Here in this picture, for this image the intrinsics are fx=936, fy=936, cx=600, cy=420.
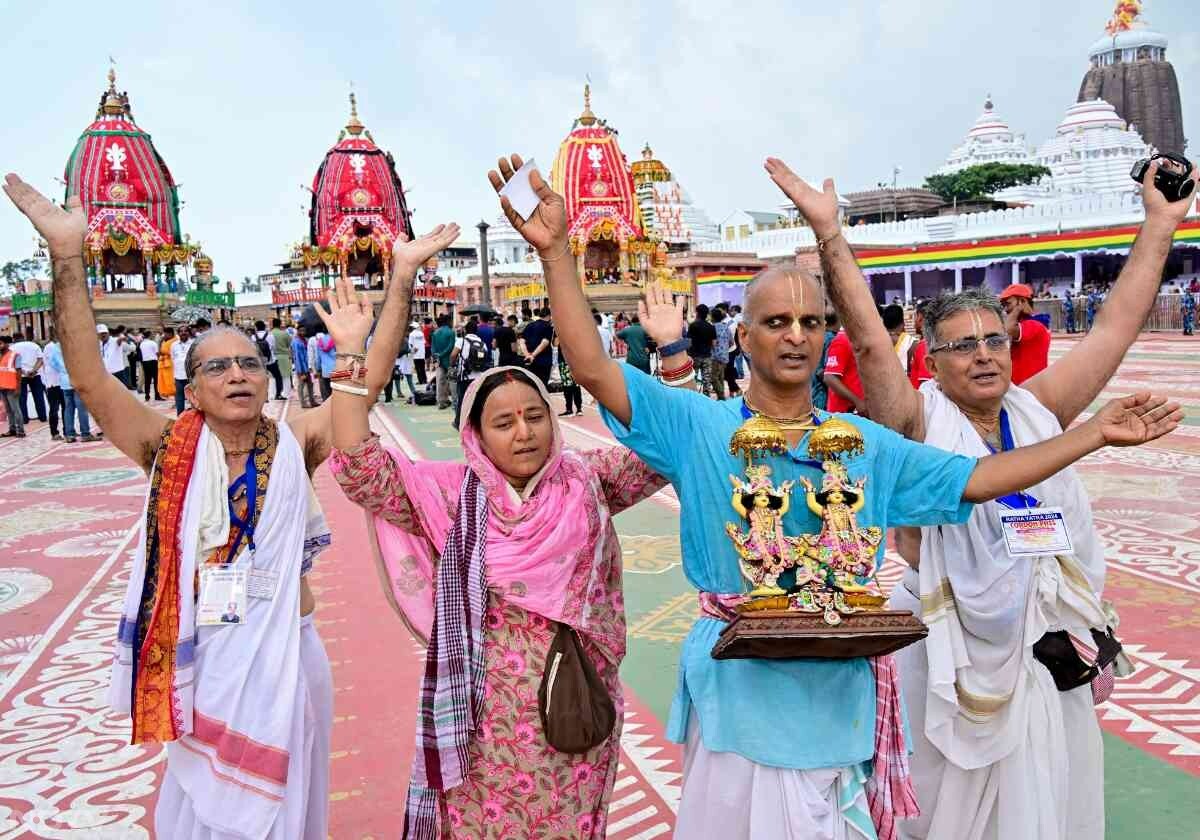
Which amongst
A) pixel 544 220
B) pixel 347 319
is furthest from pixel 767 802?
pixel 347 319

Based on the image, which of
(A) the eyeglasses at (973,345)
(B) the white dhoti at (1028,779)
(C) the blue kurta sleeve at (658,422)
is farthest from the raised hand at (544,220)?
(B) the white dhoti at (1028,779)

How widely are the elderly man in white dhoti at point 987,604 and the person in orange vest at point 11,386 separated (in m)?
12.7

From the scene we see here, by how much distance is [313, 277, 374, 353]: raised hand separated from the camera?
2.24 m

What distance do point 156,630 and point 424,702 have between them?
25.5 inches

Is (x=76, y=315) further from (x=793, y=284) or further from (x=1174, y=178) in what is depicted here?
(x=1174, y=178)

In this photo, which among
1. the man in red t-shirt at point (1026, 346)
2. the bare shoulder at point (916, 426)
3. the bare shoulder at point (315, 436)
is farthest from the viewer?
the man in red t-shirt at point (1026, 346)

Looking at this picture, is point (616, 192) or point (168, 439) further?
point (616, 192)

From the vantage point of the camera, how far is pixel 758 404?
1.90 m

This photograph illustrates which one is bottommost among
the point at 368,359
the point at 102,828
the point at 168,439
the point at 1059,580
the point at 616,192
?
the point at 102,828

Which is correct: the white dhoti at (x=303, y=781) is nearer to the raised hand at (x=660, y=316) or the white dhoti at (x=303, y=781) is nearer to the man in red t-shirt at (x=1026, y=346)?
the raised hand at (x=660, y=316)

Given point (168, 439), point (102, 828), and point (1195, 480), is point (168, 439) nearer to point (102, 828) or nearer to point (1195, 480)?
point (102, 828)

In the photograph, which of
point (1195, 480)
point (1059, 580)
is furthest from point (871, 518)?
point (1195, 480)

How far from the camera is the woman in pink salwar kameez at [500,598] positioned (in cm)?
203

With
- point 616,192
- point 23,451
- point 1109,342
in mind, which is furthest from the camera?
point 616,192
